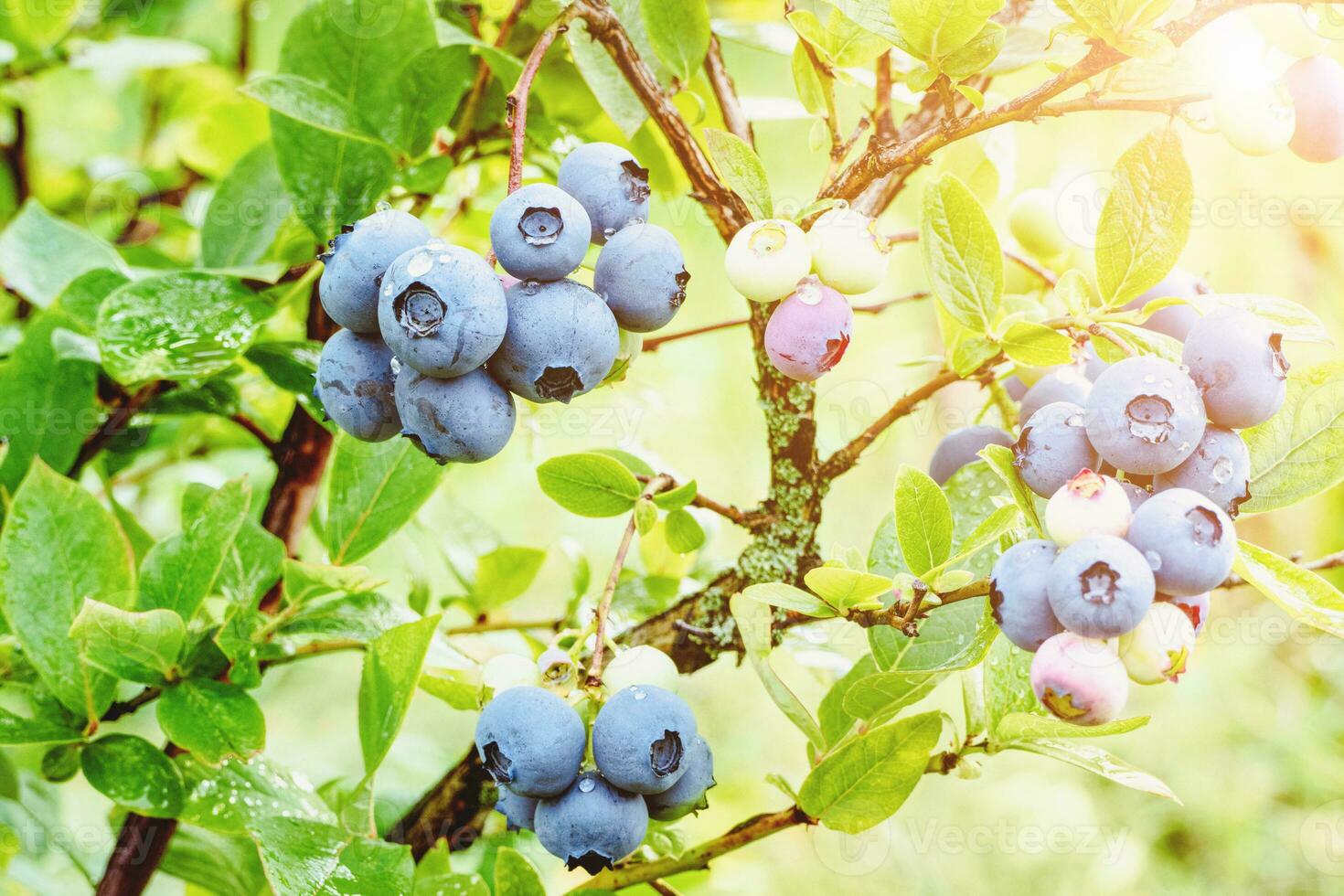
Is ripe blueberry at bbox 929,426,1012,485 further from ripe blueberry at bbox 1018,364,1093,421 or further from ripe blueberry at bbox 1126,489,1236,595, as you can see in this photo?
ripe blueberry at bbox 1126,489,1236,595

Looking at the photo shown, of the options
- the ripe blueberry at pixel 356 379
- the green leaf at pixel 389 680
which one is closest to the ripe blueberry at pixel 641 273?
the ripe blueberry at pixel 356 379

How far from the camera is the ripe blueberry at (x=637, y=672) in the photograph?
25.6 inches

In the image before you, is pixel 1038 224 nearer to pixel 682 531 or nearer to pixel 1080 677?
pixel 682 531

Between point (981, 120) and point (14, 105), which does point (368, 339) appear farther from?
point (14, 105)

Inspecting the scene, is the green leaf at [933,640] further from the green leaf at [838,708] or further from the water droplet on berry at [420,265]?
the water droplet on berry at [420,265]

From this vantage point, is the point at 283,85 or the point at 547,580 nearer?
the point at 283,85

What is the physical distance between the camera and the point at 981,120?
595mm

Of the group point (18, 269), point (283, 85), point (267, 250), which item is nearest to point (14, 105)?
point (18, 269)

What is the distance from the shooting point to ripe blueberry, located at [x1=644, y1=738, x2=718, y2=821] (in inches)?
25.7

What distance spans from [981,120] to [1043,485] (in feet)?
0.67

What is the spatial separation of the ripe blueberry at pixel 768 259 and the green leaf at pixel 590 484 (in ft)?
0.50

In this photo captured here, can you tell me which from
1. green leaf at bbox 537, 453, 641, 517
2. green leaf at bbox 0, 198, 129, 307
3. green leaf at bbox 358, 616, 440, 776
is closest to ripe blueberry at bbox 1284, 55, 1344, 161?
green leaf at bbox 537, 453, 641, 517

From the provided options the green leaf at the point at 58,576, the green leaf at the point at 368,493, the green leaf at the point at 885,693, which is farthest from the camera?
the green leaf at the point at 368,493

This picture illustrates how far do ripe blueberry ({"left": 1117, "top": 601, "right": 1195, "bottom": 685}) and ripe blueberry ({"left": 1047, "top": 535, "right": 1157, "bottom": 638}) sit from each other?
0.03 metres
